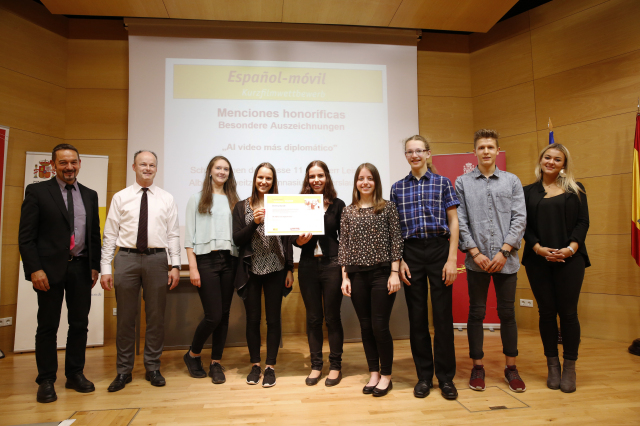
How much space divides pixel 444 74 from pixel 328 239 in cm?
334

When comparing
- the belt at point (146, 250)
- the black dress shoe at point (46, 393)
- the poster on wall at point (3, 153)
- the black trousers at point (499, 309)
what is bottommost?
the black dress shoe at point (46, 393)

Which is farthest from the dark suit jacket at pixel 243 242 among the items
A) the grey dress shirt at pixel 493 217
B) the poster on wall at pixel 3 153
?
the poster on wall at pixel 3 153

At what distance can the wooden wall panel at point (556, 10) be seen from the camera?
3.86m

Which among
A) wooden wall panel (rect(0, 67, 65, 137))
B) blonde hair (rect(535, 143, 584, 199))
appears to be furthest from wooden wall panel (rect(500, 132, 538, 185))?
wooden wall panel (rect(0, 67, 65, 137))

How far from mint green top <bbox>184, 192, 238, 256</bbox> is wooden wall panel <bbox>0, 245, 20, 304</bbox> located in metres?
2.40

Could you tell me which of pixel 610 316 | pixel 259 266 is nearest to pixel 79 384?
pixel 259 266

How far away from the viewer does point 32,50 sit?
12.8ft

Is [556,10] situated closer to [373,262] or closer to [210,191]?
[373,262]

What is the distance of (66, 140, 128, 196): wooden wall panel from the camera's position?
4.05 metres

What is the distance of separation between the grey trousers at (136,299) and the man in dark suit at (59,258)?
23 centimetres

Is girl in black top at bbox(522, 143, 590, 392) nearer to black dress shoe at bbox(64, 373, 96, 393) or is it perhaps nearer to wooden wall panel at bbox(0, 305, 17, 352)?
black dress shoe at bbox(64, 373, 96, 393)

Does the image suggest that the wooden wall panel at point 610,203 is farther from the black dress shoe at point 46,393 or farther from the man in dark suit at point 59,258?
the black dress shoe at point 46,393

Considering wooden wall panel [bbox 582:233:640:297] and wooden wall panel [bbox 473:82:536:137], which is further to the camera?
wooden wall panel [bbox 473:82:536:137]

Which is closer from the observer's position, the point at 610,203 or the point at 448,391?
the point at 448,391
